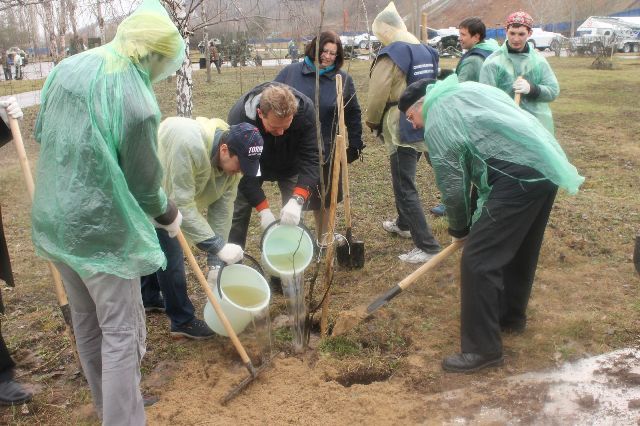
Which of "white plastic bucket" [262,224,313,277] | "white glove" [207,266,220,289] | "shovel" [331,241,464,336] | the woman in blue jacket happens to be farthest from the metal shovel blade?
"white glove" [207,266,220,289]

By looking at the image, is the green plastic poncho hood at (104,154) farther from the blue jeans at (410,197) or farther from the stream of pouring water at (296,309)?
the blue jeans at (410,197)

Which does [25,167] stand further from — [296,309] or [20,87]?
[20,87]

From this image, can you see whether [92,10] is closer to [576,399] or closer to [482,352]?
[482,352]

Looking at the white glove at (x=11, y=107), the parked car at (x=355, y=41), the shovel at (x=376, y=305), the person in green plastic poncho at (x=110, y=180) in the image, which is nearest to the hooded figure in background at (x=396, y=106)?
the parked car at (x=355, y=41)

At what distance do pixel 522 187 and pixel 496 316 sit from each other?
667 mm

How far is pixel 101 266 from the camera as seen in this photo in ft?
6.91

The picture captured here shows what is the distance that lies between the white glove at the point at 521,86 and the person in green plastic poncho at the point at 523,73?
5 centimetres

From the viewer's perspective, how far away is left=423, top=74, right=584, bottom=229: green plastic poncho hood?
270 centimetres

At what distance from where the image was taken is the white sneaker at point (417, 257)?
14.1ft

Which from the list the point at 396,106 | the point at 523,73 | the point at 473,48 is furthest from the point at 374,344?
the point at 473,48

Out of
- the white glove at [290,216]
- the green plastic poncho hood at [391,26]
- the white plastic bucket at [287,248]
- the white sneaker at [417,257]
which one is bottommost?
the white sneaker at [417,257]

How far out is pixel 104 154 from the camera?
6.51 feet

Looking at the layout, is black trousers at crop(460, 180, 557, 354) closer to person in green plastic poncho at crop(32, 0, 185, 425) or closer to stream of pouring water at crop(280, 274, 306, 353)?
stream of pouring water at crop(280, 274, 306, 353)

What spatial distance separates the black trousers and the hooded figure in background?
1285 mm
